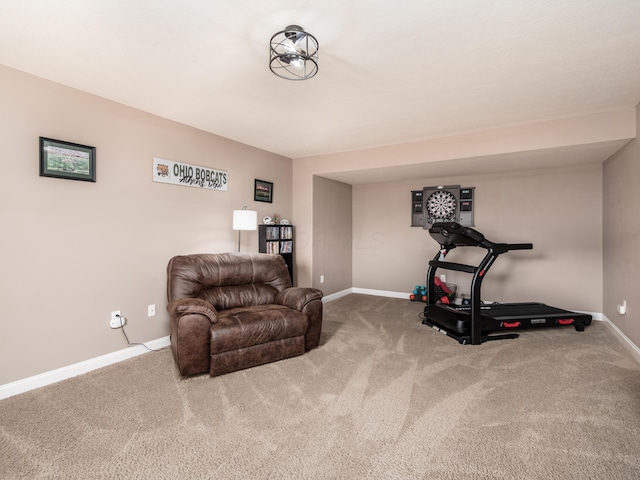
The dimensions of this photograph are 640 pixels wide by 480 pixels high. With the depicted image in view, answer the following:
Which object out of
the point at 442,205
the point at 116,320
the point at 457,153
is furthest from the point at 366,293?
the point at 116,320

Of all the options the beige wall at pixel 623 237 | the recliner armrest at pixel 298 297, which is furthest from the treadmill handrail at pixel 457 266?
the recliner armrest at pixel 298 297

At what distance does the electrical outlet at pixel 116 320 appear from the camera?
292cm

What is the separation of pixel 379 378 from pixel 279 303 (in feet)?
4.32

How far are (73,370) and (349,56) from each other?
3.28 metres

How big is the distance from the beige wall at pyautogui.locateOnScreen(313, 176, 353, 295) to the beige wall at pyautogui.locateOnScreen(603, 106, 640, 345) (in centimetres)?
365

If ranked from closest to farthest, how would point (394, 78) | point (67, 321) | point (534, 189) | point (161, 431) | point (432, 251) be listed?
1. point (161, 431)
2. point (394, 78)
3. point (67, 321)
4. point (534, 189)
5. point (432, 251)

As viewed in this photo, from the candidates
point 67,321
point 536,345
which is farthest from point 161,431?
point 536,345

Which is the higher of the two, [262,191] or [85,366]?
[262,191]

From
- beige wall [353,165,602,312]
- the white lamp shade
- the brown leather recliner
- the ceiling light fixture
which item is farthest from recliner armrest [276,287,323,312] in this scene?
beige wall [353,165,602,312]

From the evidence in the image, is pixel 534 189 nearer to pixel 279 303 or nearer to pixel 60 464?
pixel 279 303

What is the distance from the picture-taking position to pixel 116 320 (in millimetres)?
2947

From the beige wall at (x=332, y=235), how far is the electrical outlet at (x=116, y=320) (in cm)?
272

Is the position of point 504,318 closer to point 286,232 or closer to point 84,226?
point 286,232

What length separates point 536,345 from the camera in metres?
3.31
